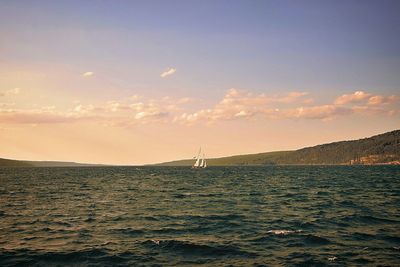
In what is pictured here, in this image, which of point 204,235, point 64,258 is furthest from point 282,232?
point 64,258

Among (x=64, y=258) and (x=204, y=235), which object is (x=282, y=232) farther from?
(x=64, y=258)

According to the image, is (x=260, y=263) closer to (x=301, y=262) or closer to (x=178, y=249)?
(x=301, y=262)

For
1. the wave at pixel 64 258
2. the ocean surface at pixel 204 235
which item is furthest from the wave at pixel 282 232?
the wave at pixel 64 258

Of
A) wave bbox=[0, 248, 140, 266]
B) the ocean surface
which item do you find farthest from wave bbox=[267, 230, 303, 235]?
wave bbox=[0, 248, 140, 266]

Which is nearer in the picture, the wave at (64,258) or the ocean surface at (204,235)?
the wave at (64,258)

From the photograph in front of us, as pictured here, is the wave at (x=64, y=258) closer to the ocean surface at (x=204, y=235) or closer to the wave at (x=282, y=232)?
the ocean surface at (x=204, y=235)

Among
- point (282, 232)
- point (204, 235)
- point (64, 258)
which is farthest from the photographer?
point (282, 232)

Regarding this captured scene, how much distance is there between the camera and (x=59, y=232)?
1357 inches

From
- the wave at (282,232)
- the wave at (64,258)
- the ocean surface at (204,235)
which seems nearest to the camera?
the wave at (64,258)

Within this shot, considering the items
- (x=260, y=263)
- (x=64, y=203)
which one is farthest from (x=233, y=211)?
(x=64, y=203)

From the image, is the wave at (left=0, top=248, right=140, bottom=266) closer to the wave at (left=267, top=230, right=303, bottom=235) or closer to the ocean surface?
the ocean surface

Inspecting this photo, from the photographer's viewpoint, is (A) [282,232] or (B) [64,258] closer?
(B) [64,258]

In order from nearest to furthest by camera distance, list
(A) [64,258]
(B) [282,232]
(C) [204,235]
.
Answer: (A) [64,258], (C) [204,235], (B) [282,232]

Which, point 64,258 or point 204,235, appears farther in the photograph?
point 204,235
